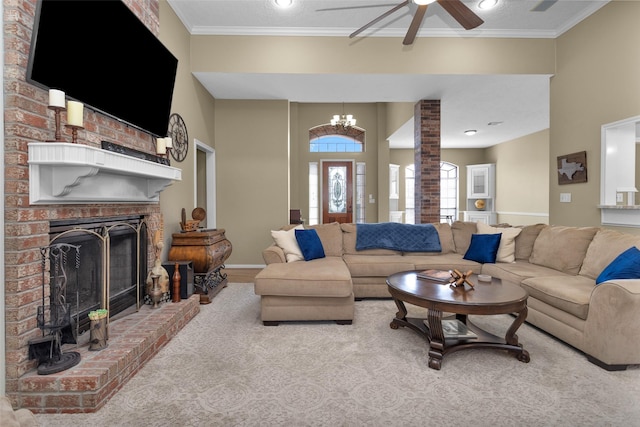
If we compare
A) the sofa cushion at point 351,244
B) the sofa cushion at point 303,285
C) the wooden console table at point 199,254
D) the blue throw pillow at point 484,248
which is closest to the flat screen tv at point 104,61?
the wooden console table at point 199,254

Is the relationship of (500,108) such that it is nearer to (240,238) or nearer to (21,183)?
(240,238)

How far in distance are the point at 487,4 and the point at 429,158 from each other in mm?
2330

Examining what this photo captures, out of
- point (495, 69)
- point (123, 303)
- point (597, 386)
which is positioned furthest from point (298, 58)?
point (597, 386)

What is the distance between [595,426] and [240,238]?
4.82 meters

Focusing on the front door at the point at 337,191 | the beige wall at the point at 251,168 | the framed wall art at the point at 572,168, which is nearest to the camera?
the framed wall art at the point at 572,168

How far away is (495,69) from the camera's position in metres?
4.45

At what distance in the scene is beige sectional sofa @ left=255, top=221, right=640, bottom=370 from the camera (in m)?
2.15

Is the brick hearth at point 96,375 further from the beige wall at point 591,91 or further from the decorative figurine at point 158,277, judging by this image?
the beige wall at point 591,91

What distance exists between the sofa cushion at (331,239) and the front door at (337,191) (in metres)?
4.02

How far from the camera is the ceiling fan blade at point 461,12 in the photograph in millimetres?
2918

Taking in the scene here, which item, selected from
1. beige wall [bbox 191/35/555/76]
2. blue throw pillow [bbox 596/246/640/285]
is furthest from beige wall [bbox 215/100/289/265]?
blue throw pillow [bbox 596/246/640/285]

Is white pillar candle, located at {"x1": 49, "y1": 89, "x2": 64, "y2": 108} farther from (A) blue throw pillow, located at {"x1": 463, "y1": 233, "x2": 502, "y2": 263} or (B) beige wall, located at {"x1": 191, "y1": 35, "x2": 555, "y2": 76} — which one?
(A) blue throw pillow, located at {"x1": 463, "y1": 233, "x2": 502, "y2": 263}

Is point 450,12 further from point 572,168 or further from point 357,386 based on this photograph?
point 357,386

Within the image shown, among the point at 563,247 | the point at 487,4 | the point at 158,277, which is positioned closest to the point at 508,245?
the point at 563,247
